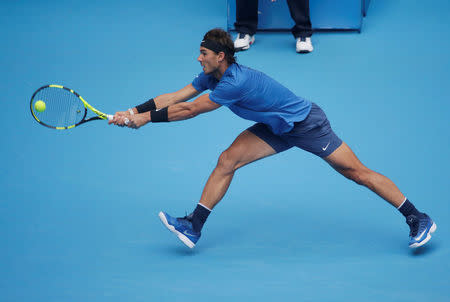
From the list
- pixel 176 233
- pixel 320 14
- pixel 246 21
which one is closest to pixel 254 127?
pixel 176 233

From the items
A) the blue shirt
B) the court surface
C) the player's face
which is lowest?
the court surface

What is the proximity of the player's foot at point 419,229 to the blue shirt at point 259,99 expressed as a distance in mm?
1025

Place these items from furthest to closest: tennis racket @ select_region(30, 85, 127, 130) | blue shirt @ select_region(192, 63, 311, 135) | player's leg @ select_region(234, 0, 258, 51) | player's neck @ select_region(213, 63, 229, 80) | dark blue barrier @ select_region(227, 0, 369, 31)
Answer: dark blue barrier @ select_region(227, 0, 369, 31)
player's leg @ select_region(234, 0, 258, 51)
tennis racket @ select_region(30, 85, 127, 130)
player's neck @ select_region(213, 63, 229, 80)
blue shirt @ select_region(192, 63, 311, 135)

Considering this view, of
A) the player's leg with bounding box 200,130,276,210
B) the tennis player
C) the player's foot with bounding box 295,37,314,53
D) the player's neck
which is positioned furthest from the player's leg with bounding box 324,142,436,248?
the player's foot with bounding box 295,37,314,53

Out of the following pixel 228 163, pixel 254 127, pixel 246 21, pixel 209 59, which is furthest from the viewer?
pixel 246 21

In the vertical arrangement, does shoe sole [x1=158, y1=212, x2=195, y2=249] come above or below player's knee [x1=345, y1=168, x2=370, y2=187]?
below

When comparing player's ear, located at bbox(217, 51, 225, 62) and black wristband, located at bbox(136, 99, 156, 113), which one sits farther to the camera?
black wristband, located at bbox(136, 99, 156, 113)

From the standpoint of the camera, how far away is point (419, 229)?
15.5ft

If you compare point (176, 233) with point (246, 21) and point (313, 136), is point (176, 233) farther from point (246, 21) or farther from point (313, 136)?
point (246, 21)

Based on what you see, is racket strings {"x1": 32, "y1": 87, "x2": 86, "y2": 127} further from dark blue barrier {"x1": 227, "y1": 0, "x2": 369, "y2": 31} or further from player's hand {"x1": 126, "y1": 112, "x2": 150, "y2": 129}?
dark blue barrier {"x1": 227, "y1": 0, "x2": 369, "y2": 31}

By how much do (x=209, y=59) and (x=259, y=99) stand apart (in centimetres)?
41

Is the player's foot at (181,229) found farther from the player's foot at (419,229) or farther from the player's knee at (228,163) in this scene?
the player's foot at (419,229)

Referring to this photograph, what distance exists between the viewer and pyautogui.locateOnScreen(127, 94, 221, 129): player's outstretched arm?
4555mm

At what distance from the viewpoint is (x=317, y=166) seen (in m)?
6.02
